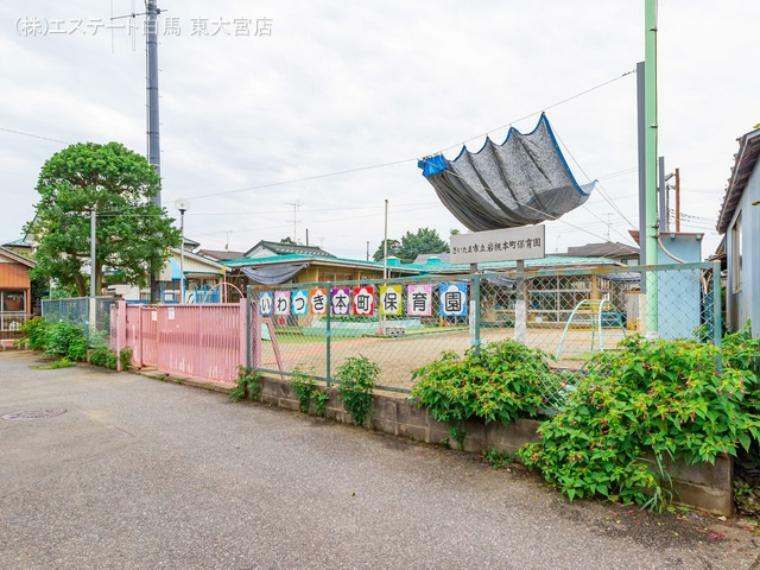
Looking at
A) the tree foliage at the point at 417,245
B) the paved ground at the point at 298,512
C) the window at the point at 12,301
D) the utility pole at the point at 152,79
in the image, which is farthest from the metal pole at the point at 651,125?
the tree foliage at the point at 417,245

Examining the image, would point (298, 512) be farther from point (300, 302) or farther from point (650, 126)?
point (650, 126)

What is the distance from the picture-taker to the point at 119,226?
1414 cm

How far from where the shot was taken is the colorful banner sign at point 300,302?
6.26 metres

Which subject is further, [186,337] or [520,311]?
[186,337]

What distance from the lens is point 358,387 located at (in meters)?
5.20

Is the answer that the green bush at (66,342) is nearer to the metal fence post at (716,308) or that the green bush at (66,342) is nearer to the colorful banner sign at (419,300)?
the colorful banner sign at (419,300)

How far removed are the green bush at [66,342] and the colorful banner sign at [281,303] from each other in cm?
733

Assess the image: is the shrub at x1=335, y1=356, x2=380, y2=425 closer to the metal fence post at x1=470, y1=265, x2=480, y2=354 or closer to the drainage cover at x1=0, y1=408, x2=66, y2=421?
the metal fence post at x1=470, y1=265, x2=480, y2=354

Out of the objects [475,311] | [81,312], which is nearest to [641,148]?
[475,311]

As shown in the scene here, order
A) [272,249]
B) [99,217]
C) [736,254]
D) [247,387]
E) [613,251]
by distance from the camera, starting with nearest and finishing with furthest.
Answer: [247,387] → [736,254] → [99,217] → [272,249] → [613,251]

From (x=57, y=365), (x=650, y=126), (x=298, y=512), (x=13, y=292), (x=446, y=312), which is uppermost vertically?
(x=650, y=126)

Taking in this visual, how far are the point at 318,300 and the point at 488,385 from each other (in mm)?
2721

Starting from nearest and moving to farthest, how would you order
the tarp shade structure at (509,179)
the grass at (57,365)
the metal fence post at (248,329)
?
the tarp shade structure at (509,179) < the metal fence post at (248,329) < the grass at (57,365)

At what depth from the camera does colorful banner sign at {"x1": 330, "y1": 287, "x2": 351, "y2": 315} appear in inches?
225
